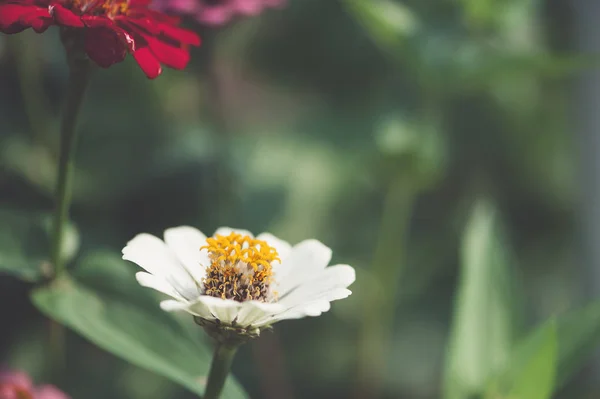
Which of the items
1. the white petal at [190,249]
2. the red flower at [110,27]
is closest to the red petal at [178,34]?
the red flower at [110,27]

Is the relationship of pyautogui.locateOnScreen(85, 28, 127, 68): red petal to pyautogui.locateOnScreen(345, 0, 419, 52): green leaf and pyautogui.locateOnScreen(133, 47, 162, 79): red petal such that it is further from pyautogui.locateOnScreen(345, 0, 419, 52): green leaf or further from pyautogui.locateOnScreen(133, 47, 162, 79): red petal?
pyautogui.locateOnScreen(345, 0, 419, 52): green leaf

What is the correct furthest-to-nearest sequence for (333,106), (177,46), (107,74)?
(333,106) < (107,74) < (177,46)

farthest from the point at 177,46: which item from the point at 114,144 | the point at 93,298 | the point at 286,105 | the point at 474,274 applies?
the point at 286,105


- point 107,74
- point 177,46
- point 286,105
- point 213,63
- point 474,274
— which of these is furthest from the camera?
point 286,105

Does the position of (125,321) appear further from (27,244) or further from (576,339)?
(576,339)

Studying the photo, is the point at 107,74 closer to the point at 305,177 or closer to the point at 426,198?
the point at 305,177

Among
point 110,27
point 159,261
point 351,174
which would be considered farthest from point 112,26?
point 351,174

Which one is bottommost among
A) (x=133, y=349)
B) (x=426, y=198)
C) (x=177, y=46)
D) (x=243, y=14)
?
(x=133, y=349)

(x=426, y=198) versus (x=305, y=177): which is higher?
(x=426, y=198)
